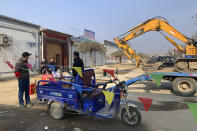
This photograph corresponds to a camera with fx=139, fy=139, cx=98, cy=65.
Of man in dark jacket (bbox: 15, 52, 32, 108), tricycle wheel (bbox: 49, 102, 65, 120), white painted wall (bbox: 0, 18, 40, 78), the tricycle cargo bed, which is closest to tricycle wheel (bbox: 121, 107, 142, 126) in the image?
the tricycle cargo bed

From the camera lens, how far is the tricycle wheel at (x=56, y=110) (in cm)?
392

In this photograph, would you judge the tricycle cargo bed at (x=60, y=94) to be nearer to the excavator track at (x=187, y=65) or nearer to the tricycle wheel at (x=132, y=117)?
the tricycle wheel at (x=132, y=117)

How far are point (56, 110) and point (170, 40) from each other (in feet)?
31.1

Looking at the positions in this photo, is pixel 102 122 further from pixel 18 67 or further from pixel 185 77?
pixel 185 77

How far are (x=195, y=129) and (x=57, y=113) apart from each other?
3630mm

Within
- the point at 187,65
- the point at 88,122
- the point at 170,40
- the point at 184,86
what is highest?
the point at 170,40

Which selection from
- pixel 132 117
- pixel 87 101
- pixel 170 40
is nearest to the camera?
pixel 132 117

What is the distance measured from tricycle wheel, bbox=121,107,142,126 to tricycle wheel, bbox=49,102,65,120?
5.54 feet

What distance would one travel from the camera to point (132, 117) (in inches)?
139

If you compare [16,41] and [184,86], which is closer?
[184,86]

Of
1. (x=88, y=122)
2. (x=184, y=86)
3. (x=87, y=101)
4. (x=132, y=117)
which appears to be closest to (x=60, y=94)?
(x=87, y=101)

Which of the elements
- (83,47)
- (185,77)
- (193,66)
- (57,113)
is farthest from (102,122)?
(83,47)

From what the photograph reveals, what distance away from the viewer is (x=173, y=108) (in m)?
5.00

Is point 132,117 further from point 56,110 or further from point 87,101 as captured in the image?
point 56,110
